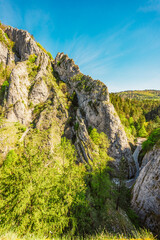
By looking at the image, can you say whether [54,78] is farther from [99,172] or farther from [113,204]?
[113,204]

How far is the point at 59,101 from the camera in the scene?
41.0 metres

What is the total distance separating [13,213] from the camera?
27.7 feet

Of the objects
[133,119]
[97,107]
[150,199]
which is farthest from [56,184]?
[133,119]

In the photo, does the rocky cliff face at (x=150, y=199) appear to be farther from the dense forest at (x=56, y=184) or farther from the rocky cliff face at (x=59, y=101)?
the rocky cliff face at (x=59, y=101)

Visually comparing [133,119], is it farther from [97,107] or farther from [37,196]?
[37,196]

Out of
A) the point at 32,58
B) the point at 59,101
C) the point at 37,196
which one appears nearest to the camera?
the point at 37,196

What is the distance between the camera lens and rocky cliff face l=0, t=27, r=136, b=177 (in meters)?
33.9

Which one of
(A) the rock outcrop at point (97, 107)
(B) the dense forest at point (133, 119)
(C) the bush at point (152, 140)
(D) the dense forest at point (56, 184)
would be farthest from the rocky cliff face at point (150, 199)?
(B) the dense forest at point (133, 119)

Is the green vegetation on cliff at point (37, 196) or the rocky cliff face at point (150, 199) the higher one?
the green vegetation on cliff at point (37, 196)

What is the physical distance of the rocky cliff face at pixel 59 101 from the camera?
33.9 meters

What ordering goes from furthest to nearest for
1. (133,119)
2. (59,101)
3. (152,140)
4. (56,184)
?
(133,119), (59,101), (152,140), (56,184)

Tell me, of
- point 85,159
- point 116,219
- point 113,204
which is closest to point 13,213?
point 116,219

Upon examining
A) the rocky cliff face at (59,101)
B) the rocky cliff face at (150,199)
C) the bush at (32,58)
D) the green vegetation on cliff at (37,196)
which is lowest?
the rocky cliff face at (150,199)

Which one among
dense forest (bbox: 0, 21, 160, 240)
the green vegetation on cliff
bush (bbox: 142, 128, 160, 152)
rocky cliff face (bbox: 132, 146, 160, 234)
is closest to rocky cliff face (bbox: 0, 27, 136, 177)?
dense forest (bbox: 0, 21, 160, 240)
